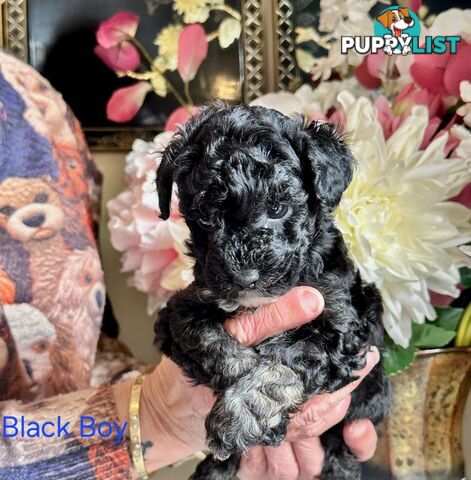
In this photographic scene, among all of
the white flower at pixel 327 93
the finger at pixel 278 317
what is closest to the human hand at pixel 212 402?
the finger at pixel 278 317

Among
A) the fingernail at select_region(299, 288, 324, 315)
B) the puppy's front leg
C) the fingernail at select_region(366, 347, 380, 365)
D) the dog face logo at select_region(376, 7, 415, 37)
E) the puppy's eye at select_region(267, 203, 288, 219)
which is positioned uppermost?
the dog face logo at select_region(376, 7, 415, 37)

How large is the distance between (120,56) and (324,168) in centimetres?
102

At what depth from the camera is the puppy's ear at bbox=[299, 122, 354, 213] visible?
91 cm

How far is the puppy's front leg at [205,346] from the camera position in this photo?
3.09ft

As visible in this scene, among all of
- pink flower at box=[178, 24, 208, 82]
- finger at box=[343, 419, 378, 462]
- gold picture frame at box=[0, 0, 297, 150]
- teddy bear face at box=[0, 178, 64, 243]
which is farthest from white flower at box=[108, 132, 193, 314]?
finger at box=[343, 419, 378, 462]

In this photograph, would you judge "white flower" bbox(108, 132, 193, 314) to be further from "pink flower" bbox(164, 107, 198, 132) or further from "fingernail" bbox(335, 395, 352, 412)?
"fingernail" bbox(335, 395, 352, 412)

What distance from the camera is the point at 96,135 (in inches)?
68.5

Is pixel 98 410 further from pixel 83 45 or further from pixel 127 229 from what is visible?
pixel 83 45

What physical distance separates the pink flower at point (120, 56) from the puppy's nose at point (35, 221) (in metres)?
0.57

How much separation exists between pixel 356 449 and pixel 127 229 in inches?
31.8

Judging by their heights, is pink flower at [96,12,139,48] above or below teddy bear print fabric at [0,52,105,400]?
above

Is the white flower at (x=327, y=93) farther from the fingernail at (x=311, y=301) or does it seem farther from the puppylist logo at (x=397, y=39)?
the fingernail at (x=311, y=301)

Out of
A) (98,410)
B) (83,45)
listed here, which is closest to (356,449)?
(98,410)

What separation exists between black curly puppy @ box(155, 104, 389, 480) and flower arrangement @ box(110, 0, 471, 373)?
13cm
